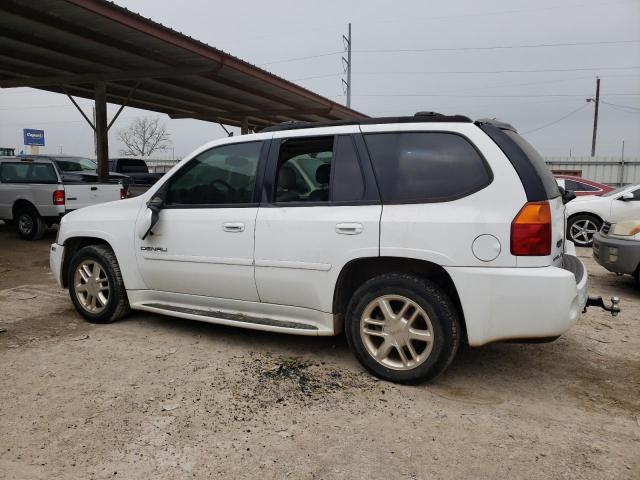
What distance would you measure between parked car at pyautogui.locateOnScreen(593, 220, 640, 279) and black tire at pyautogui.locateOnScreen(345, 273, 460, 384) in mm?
3740

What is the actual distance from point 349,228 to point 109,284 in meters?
2.49

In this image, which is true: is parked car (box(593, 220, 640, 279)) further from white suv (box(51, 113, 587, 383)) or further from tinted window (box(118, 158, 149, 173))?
tinted window (box(118, 158, 149, 173))

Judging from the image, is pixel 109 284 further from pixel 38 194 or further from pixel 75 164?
pixel 75 164

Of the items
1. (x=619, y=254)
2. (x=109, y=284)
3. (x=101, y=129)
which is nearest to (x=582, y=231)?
(x=619, y=254)

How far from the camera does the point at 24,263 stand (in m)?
7.92

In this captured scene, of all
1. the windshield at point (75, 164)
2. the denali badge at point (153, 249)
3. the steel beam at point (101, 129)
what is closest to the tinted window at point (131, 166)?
the steel beam at point (101, 129)

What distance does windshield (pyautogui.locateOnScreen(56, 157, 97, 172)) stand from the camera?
11120 mm

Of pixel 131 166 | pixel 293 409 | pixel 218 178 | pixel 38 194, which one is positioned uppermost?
pixel 131 166

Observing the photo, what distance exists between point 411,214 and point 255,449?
1.69 metres

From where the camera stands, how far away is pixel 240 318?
3.91 meters

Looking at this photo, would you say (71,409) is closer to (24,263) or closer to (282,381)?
(282,381)

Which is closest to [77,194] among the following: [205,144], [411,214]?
[205,144]

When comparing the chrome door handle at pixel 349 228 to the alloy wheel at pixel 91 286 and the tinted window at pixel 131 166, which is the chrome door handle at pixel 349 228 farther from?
the tinted window at pixel 131 166

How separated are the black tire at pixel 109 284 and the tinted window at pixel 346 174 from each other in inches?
90.5
